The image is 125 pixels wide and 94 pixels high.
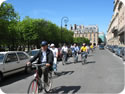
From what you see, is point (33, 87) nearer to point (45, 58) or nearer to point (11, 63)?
point (45, 58)

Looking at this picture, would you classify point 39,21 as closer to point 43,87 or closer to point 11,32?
point 11,32

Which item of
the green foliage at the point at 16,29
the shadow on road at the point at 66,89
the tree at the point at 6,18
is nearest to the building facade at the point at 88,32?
the green foliage at the point at 16,29

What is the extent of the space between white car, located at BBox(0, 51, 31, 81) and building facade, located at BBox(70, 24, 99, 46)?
453 ft

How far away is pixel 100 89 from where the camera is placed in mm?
5527

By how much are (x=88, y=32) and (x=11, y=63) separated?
5569 inches

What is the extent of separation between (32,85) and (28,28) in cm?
2861

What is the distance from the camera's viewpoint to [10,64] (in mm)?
7578

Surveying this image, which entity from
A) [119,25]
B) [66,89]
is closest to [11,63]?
[66,89]

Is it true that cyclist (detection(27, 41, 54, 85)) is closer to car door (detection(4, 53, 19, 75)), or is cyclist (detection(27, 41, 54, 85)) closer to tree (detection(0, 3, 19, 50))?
car door (detection(4, 53, 19, 75))

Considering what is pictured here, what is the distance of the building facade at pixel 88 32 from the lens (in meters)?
145

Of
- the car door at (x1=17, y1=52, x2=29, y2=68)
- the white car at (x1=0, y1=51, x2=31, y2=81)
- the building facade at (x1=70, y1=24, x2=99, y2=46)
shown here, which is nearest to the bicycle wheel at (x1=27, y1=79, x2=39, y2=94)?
the white car at (x1=0, y1=51, x2=31, y2=81)

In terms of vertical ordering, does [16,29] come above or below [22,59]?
above

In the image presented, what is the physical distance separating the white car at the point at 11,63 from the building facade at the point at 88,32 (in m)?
138

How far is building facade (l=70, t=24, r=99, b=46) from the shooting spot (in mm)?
145250
